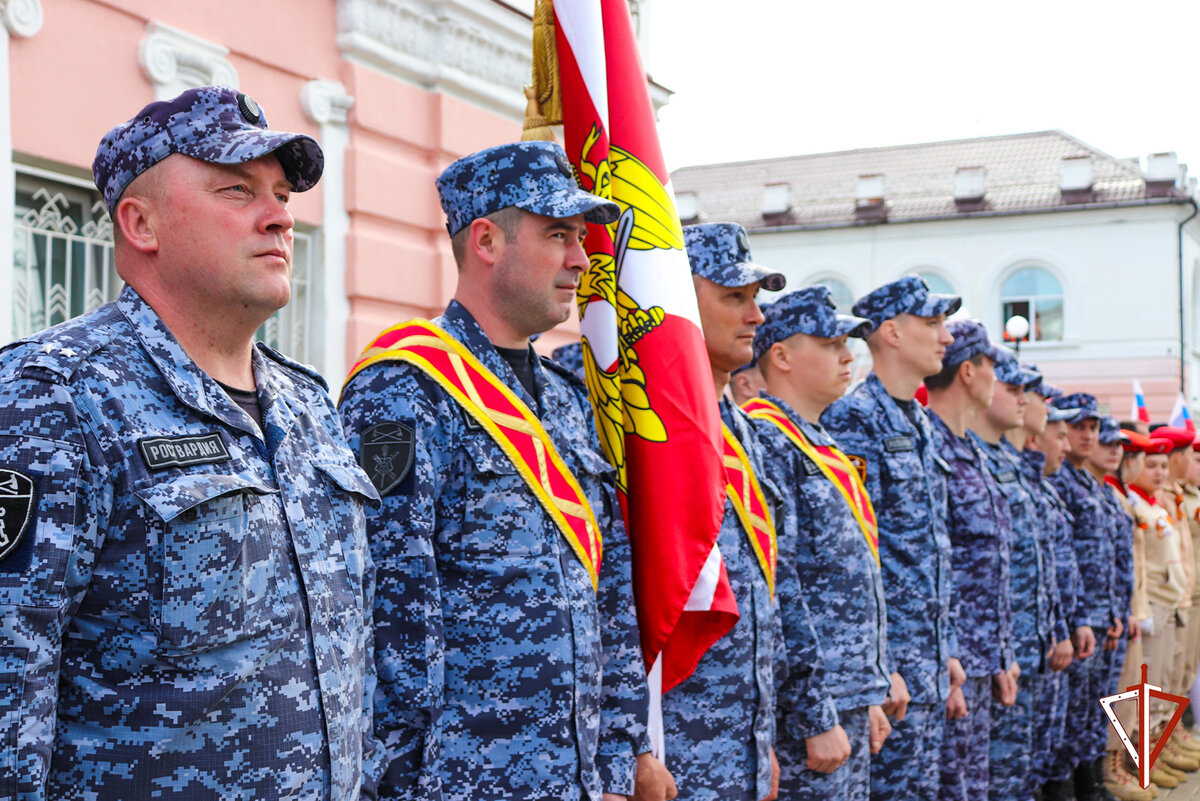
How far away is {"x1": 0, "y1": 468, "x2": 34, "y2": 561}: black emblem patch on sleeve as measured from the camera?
1566 millimetres

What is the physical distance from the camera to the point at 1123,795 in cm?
707

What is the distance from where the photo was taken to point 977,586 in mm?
5316

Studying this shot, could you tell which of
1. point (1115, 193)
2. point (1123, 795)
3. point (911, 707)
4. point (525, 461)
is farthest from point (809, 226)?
point (525, 461)

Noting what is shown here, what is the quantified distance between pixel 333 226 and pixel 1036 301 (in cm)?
2421

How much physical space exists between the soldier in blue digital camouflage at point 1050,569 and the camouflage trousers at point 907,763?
1466mm

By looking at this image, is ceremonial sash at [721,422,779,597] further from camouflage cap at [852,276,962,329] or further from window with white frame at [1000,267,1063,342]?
window with white frame at [1000,267,1063,342]

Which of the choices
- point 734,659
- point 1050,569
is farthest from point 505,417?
point 1050,569

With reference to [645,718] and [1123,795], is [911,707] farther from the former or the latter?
[1123,795]

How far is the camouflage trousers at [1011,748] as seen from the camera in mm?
5594

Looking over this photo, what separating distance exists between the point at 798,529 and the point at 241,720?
2509 mm

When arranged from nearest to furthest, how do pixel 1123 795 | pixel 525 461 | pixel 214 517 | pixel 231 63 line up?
1. pixel 214 517
2. pixel 525 461
3. pixel 231 63
4. pixel 1123 795

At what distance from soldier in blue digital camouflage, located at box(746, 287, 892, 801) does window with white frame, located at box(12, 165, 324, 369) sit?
2872 millimetres

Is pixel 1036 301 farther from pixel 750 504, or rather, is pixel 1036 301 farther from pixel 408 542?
pixel 408 542

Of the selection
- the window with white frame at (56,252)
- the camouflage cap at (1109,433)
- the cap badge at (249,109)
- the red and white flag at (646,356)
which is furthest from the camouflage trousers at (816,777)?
Answer: the camouflage cap at (1109,433)
